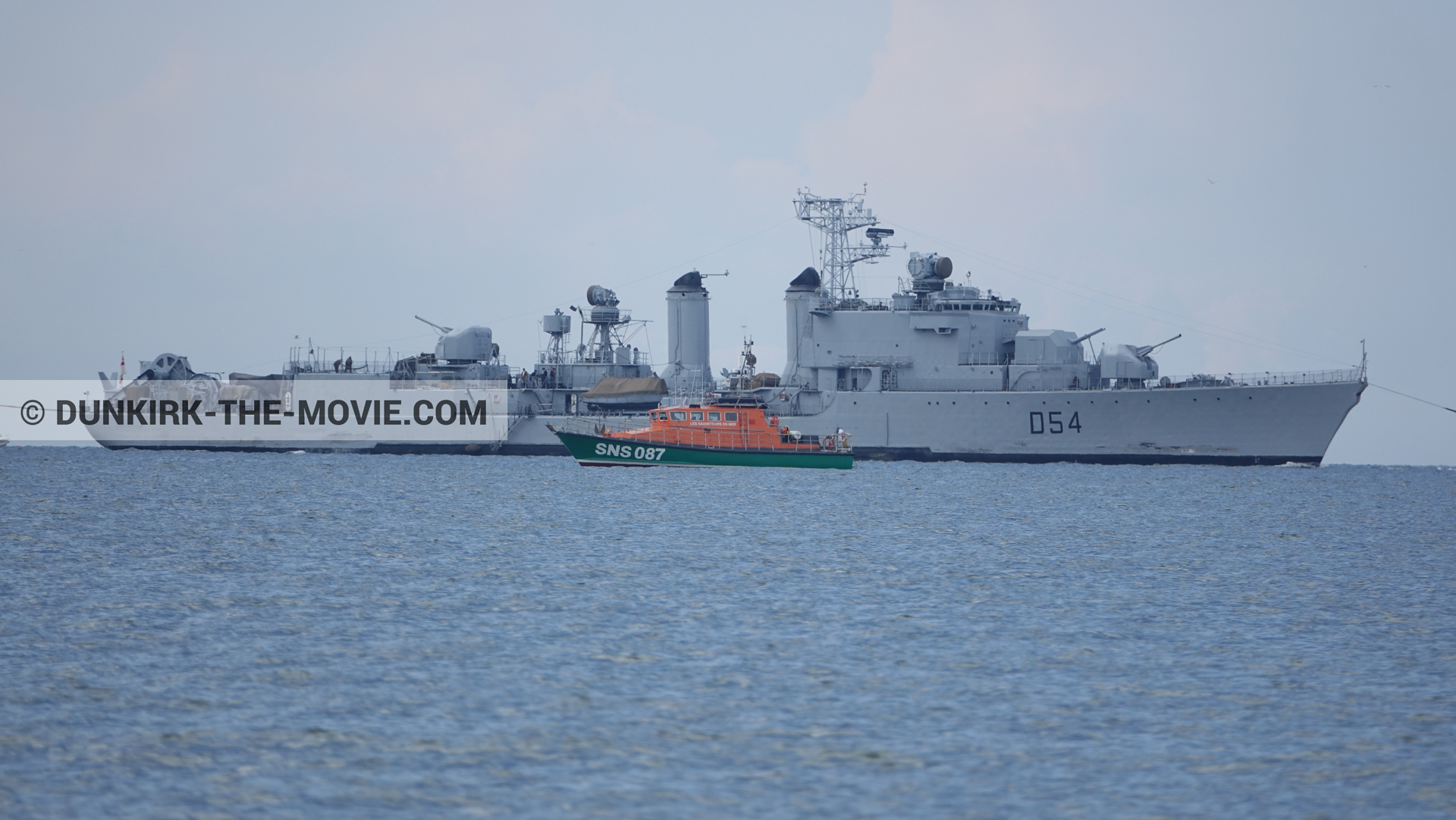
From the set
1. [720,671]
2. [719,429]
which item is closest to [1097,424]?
[719,429]

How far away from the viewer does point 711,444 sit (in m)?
49.2

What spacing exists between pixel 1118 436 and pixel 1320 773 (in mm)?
42203

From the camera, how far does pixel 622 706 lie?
12508mm

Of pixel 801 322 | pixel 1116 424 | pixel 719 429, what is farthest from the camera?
pixel 801 322

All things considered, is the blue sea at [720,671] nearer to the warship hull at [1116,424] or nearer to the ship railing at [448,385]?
the warship hull at [1116,424]

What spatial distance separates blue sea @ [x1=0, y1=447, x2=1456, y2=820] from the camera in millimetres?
10000

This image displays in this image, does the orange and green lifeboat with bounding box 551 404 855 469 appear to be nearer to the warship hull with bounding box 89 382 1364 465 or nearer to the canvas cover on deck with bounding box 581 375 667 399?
the warship hull with bounding box 89 382 1364 465

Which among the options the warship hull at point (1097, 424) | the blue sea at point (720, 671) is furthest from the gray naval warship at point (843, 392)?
the blue sea at point (720, 671)

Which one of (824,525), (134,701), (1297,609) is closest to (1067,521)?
(824,525)

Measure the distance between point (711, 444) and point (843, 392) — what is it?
940 cm

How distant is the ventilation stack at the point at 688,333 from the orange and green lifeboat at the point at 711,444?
20.5 meters

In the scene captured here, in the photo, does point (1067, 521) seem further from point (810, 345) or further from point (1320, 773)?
point (810, 345)

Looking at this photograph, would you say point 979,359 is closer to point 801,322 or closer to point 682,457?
point 801,322

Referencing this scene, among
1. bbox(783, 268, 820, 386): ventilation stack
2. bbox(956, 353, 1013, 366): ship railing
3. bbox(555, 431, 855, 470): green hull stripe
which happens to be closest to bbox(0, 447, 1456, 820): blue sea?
bbox(555, 431, 855, 470): green hull stripe
